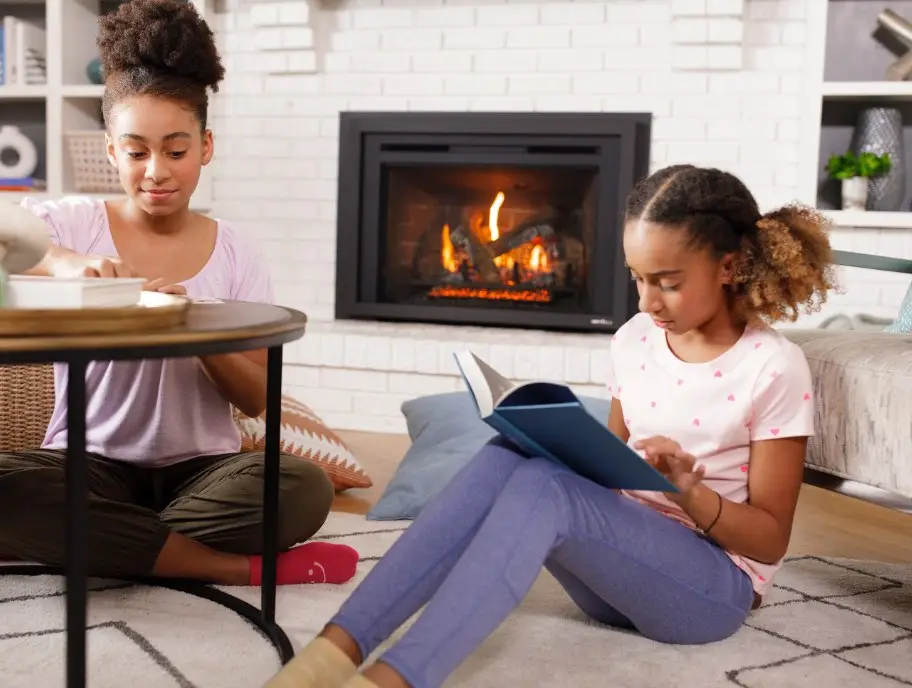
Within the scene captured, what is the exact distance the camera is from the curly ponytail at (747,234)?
1289 millimetres

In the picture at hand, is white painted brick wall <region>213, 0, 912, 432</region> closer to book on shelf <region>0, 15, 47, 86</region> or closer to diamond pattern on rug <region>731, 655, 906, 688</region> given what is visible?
book on shelf <region>0, 15, 47, 86</region>

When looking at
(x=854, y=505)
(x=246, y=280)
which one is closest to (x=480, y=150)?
(x=854, y=505)

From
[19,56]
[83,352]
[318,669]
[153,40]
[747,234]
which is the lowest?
[318,669]

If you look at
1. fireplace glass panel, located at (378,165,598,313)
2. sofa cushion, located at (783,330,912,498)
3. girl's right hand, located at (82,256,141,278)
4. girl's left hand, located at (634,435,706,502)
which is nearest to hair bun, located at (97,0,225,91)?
girl's right hand, located at (82,256,141,278)

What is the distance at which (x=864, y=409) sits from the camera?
4.74 ft

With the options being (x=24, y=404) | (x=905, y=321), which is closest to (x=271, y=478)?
(x=24, y=404)

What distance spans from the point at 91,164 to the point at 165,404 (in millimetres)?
2123

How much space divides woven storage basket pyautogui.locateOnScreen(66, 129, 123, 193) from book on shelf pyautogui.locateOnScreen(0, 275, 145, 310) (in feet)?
8.20

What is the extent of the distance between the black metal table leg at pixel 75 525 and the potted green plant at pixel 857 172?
8.66 feet

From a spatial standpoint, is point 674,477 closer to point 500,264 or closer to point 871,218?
point 871,218

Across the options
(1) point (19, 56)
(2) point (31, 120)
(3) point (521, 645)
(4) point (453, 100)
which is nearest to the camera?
(3) point (521, 645)

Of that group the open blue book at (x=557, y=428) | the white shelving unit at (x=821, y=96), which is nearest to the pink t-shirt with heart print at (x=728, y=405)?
the open blue book at (x=557, y=428)

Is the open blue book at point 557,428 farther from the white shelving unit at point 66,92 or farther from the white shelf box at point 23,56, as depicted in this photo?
the white shelf box at point 23,56

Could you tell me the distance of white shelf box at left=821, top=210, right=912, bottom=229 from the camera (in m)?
2.99
